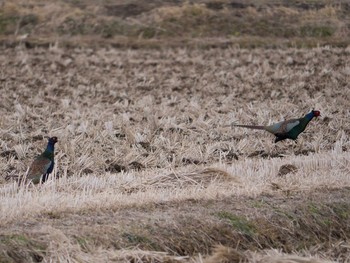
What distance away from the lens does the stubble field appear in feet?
24.0

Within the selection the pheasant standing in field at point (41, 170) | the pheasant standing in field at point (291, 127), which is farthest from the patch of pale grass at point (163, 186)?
the pheasant standing in field at point (291, 127)

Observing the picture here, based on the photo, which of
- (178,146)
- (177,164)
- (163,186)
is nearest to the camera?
(163,186)

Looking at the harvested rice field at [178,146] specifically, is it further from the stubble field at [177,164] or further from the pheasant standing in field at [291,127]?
the pheasant standing in field at [291,127]

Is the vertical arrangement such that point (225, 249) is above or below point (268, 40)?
above

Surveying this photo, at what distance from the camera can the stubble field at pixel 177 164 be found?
731cm

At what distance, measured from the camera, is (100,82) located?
2356 cm

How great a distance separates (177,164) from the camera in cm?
1230

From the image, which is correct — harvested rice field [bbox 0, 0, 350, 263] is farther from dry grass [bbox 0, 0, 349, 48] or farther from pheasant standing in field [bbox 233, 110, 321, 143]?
pheasant standing in field [bbox 233, 110, 321, 143]

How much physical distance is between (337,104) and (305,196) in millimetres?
9470

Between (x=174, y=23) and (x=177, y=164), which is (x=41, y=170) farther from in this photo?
(x=174, y=23)

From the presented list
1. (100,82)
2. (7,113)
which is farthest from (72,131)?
(100,82)

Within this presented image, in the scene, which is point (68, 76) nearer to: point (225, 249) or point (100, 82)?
point (100, 82)

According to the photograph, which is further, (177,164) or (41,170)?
(177,164)

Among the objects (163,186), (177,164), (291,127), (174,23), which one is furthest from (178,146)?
(174,23)
